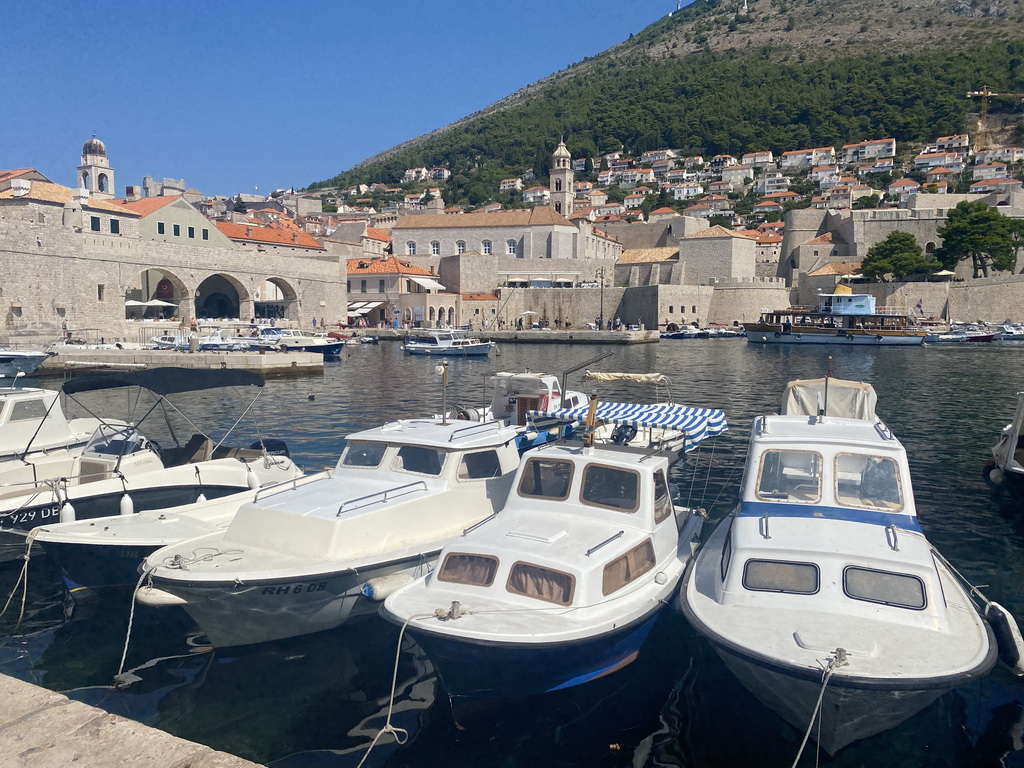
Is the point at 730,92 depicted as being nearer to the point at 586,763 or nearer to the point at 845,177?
the point at 845,177

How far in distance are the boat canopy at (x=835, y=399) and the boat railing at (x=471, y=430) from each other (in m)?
4.66

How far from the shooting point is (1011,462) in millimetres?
11422

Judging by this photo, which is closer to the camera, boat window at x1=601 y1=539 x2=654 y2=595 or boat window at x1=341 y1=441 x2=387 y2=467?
boat window at x1=601 y1=539 x2=654 y2=595

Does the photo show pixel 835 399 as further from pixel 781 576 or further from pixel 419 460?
pixel 419 460

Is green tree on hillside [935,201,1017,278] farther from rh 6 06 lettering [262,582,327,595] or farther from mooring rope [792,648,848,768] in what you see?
rh 6 06 lettering [262,582,327,595]

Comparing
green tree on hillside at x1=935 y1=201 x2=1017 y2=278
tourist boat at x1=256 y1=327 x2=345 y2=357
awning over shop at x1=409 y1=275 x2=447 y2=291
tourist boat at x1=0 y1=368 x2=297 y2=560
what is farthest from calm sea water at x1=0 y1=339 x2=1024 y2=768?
green tree on hillside at x1=935 y1=201 x2=1017 y2=278

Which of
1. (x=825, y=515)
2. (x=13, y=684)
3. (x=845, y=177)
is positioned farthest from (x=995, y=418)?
(x=845, y=177)

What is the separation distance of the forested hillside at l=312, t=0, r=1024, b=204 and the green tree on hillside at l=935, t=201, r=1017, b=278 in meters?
59.9

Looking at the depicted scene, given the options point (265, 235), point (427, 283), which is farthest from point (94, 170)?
point (427, 283)

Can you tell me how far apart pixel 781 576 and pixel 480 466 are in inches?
138

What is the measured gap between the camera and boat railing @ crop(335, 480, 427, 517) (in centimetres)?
710

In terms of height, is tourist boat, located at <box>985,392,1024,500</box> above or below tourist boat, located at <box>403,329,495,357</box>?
below

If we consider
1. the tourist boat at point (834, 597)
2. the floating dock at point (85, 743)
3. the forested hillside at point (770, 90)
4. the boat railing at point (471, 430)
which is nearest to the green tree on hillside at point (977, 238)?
the tourist boat at point (834, 597)

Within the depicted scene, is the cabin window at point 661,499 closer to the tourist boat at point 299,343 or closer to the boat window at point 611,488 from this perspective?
the boat window at point 611,488
